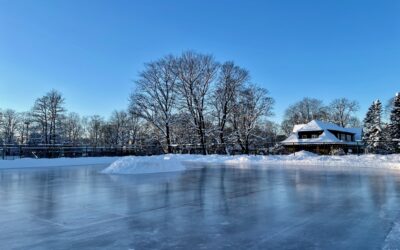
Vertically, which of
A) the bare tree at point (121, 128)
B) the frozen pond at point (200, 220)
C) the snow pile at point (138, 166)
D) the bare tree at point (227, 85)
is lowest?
the frozen pond at point (200, 220)

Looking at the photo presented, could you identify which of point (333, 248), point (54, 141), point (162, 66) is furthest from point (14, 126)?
point (333, 248)

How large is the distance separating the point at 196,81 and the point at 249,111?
9.55 meters

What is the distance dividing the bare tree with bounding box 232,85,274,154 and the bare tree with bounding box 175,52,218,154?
5.31 m

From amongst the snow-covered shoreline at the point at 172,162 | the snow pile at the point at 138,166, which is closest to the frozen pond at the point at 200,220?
the snow pile at the point at 138,166

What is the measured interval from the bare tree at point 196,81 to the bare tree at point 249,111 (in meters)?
5.31

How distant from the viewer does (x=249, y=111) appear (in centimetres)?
4484

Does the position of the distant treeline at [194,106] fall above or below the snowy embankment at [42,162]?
above

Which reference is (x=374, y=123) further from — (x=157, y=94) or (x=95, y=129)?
(x=95, y=129)

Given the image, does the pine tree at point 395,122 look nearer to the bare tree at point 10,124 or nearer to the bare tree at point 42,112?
the bare tree at point 42,112

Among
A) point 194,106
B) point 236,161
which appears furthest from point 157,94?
point 236,161

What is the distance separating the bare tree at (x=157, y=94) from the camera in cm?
3991

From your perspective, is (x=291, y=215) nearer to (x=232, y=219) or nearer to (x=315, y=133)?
(x=232, y=219)

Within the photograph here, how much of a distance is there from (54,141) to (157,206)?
5144 cm

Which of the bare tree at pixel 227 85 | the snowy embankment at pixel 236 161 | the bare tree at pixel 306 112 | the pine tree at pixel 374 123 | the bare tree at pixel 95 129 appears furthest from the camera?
the bare tree at pixel 95 129
